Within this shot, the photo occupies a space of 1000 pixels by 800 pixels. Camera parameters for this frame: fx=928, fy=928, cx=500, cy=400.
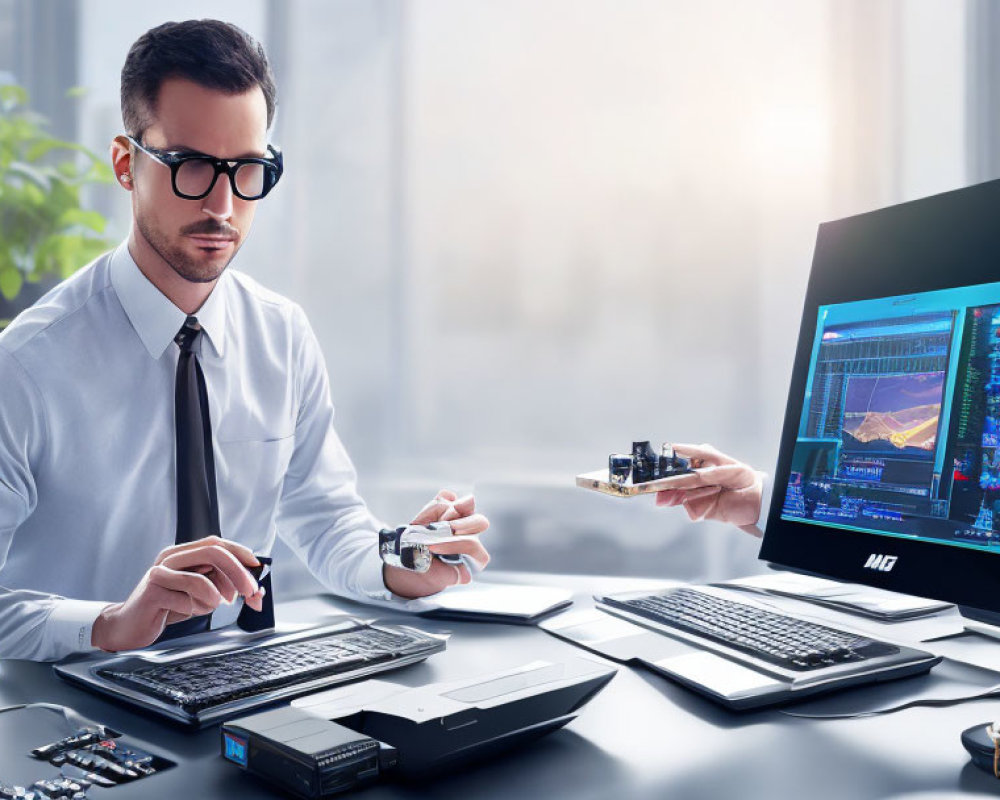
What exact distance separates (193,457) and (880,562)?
3.35 feet

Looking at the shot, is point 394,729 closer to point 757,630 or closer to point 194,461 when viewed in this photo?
point 757,630

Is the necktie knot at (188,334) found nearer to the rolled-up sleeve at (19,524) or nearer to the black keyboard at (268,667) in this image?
the rolled-up sleeve at (19,524)

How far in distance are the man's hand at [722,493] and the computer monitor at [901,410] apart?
0.86ft

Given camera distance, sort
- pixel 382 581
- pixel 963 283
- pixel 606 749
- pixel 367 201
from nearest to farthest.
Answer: pixel 606 749, pixel 963 283, pixel 382 581, pixel 367 201

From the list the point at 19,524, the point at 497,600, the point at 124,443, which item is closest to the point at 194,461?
the point at 124,443

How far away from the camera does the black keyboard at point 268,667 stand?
957 mm

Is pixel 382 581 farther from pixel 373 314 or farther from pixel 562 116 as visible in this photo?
pixel 562 116

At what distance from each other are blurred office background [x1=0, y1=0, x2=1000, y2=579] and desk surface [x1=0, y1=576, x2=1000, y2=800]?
140cm

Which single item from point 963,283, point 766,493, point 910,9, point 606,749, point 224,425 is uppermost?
point 910,9

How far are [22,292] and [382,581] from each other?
4.12ft

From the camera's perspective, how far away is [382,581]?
4.85ft

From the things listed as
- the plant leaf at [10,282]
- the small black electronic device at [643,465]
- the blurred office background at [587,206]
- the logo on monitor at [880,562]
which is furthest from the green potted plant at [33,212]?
the logo on monitor at [880,562]

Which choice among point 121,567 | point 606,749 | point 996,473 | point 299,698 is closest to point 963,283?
point 996,473

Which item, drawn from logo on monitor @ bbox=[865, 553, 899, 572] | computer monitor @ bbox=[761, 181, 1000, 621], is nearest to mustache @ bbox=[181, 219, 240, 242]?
computer monitor @ bbox=[761, 181, 1000, 621]
